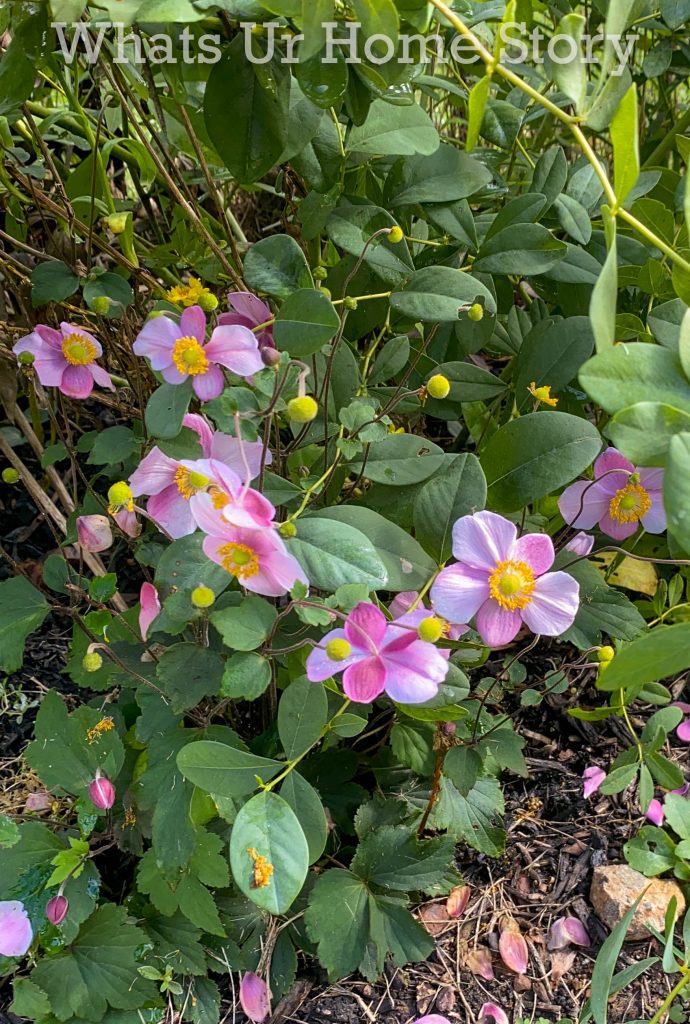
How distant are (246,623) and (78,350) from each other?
1.44ft

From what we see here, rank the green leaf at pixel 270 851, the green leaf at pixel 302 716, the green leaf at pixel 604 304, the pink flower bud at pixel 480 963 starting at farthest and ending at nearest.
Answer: the pink flower bud at pixel 480 963 < the green leaf at pixel 302 716 < the green leaf at pixel 270 851 < the green leaf at pixel 604 304

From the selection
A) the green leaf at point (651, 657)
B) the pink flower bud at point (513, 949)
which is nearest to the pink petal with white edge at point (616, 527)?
the green leaf at point (651, 657)

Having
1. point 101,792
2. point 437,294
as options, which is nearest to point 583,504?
point 437,294

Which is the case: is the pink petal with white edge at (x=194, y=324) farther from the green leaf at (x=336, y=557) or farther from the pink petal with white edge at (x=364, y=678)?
the pink petal with white edge at (x=364, y=678)

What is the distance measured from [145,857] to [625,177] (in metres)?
0.80

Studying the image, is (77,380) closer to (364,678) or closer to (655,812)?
(364,678)

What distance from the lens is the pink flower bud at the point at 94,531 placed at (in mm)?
834

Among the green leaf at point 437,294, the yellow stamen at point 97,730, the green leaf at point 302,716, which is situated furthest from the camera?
the yellow stamen at point 97,730

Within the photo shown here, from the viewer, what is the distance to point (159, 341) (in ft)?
2.43

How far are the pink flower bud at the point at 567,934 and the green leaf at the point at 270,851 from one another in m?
0.63

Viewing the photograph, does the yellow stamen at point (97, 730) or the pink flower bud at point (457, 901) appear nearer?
the yellow stamen at point (97, 730)

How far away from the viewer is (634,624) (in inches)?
31.9

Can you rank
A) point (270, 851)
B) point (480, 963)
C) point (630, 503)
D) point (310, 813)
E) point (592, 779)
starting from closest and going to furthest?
point (270, 851), point (310, 813), point (630, 503), point (480, 963), point (592, 779)

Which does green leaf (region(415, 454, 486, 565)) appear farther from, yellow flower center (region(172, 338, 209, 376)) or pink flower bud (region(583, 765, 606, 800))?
pink flower bud (region(583, 765, 606, 800))
